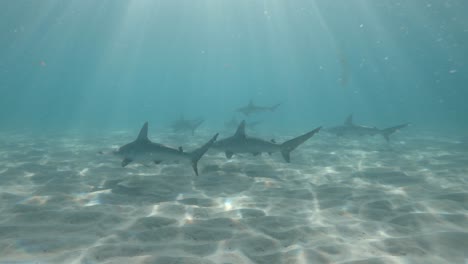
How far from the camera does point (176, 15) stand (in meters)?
49.6

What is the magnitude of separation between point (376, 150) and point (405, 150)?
178 centimetres

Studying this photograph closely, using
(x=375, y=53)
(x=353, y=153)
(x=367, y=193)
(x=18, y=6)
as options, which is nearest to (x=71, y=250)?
(x=367, y=193)

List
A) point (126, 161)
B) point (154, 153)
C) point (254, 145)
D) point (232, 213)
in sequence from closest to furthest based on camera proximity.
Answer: point (232, 213)
point (154, 153)
point (126, 161)
point (254, 145)

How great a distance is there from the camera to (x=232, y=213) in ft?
22.4

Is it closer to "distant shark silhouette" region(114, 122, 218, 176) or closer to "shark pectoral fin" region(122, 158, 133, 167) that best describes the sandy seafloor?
"shark pectoral fin" region(122, 158, 133, 167)

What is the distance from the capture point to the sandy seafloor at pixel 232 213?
482cm

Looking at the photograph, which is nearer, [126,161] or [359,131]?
[126,161]

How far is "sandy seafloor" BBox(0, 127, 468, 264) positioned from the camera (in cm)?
482

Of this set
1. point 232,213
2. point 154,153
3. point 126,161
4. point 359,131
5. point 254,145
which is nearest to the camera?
point 232,213

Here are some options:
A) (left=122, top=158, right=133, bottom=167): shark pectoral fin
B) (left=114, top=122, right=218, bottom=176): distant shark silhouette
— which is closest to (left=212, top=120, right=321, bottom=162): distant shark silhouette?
(left=114, top=122, right=218, bottom=176): distant shark silhouette

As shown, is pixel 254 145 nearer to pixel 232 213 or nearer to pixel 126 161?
pixel 126 161

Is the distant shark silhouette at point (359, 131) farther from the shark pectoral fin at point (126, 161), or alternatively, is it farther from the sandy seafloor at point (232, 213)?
the shark pectoral fin at point (126, 161)

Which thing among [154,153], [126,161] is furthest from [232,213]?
[126,161]

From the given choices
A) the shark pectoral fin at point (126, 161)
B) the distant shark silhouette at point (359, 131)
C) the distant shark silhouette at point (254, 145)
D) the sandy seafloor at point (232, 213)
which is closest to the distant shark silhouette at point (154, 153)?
the shark pectoral fin at point (126, 161)
